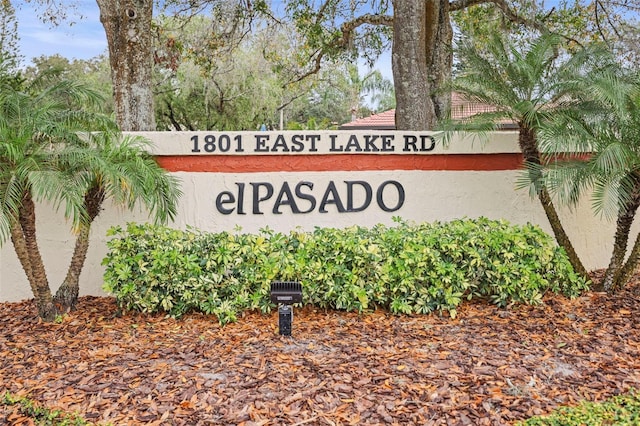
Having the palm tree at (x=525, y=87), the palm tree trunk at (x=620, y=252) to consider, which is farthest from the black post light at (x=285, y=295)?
the palm tree trunk at (x=620, y=252)

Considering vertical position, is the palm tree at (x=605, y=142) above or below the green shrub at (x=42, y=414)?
above

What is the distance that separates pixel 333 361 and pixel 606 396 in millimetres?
2008

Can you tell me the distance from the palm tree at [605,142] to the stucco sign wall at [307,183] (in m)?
1.20

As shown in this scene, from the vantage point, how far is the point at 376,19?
13.0 m

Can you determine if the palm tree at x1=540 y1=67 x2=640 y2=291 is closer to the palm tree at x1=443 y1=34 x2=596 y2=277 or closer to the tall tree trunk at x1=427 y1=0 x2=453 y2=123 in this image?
the palm tree at x1=443 y1=34 x2=596 y2=277

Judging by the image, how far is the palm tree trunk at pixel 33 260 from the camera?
5.87 metres

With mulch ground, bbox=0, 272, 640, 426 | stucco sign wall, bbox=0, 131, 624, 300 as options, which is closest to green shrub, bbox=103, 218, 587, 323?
Result: mulch ground, bbox=0, 272, 640, 426

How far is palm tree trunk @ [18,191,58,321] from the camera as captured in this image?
5871 mm

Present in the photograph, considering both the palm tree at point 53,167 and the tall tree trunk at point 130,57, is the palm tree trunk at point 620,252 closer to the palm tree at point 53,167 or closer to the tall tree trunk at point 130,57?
the palm tree at point 53,167

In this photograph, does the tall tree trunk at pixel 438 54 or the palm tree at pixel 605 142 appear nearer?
the palm tree at pixel 605 142

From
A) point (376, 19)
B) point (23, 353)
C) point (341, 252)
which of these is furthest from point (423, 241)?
point (376, 19)

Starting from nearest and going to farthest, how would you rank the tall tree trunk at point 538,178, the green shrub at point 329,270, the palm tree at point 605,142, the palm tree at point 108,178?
the palm tree at point 108,178 < the palm tree at point 605,142 < the green shrub at point 329,270 < the tall tree trunk at point 538,178

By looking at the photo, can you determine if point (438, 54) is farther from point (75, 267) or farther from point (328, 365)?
point (328, 365)

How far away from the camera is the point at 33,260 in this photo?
602cm
